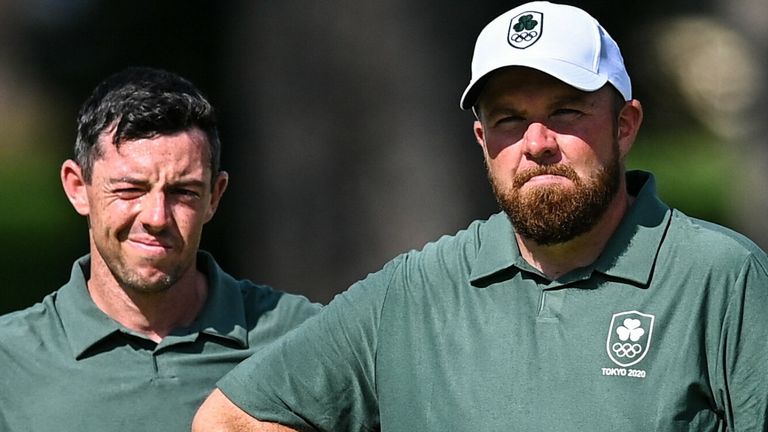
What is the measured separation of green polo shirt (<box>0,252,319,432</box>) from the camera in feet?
15.7

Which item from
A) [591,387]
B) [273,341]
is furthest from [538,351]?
[273,341]

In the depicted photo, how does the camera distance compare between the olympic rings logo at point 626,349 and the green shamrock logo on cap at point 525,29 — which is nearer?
the olympic rings logo at point 626,349

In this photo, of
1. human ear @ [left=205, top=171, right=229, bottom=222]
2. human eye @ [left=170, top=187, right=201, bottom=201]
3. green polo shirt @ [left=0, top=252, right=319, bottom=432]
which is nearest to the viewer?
green polo shirt @ [left=0, top=252, right=319, bottom=432]

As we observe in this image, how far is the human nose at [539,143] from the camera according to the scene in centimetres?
422

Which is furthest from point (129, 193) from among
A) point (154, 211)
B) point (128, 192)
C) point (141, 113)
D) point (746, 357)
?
point (746, 357)

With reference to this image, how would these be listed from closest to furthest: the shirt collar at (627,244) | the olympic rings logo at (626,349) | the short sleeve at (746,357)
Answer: the short sleeve at (746,357), the olympic rings logo at (626,349), the shirt collar at (627,244)

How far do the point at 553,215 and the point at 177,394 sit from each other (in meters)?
1.30

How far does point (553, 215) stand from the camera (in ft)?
13.9

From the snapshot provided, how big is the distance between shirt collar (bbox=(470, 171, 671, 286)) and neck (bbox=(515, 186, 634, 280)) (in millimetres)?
24

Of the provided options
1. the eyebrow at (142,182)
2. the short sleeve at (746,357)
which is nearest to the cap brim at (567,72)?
the short sleeve at (746,357)

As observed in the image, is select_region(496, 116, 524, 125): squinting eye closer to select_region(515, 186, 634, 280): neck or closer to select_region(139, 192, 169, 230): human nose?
select_region(515, 186, 634, 280): neck

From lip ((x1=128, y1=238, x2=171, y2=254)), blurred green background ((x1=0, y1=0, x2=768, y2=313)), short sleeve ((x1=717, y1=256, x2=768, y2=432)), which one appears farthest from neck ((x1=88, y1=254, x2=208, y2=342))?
blurred green background ((x1=0, y1=0, x2=768, y2=313))

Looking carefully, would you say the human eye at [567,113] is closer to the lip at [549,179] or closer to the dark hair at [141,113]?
the lip at [549,179]

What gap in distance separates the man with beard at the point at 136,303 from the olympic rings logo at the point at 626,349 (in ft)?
4.27
